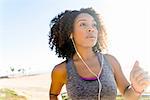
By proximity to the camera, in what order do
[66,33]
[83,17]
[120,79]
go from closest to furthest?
[120,79]
[83,17]
[66,33]

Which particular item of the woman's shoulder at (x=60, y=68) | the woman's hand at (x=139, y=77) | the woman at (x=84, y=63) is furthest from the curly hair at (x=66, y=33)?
the woman's hand at (x=139, y=77)

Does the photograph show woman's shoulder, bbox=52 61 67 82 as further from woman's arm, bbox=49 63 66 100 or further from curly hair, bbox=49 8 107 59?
curly hair, bbox=49 8 107 59

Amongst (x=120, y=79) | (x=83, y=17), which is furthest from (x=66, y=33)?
(x=120, y=79)

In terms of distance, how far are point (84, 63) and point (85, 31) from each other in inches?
6.5

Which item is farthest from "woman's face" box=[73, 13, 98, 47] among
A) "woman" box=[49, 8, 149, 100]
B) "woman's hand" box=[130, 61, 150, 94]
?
"woman's hand" box=[130, 61, 150, 94]

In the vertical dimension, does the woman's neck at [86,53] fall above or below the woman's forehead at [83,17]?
below

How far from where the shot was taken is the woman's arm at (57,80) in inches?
75.0

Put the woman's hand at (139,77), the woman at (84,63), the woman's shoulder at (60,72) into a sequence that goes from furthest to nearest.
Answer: the woman's shoulder at (60,72) < the woman at (84,63) < the woman's hand at (139,77)

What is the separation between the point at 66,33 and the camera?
80.9 inches

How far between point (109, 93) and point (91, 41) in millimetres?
268

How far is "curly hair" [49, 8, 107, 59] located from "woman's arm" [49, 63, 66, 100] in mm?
159

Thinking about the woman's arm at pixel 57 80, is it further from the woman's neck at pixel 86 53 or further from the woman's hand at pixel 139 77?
the woman's hand at pixel 139 77

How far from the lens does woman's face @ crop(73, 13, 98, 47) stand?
1814 mm

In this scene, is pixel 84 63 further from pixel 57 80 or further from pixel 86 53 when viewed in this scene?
pixel 57 80
